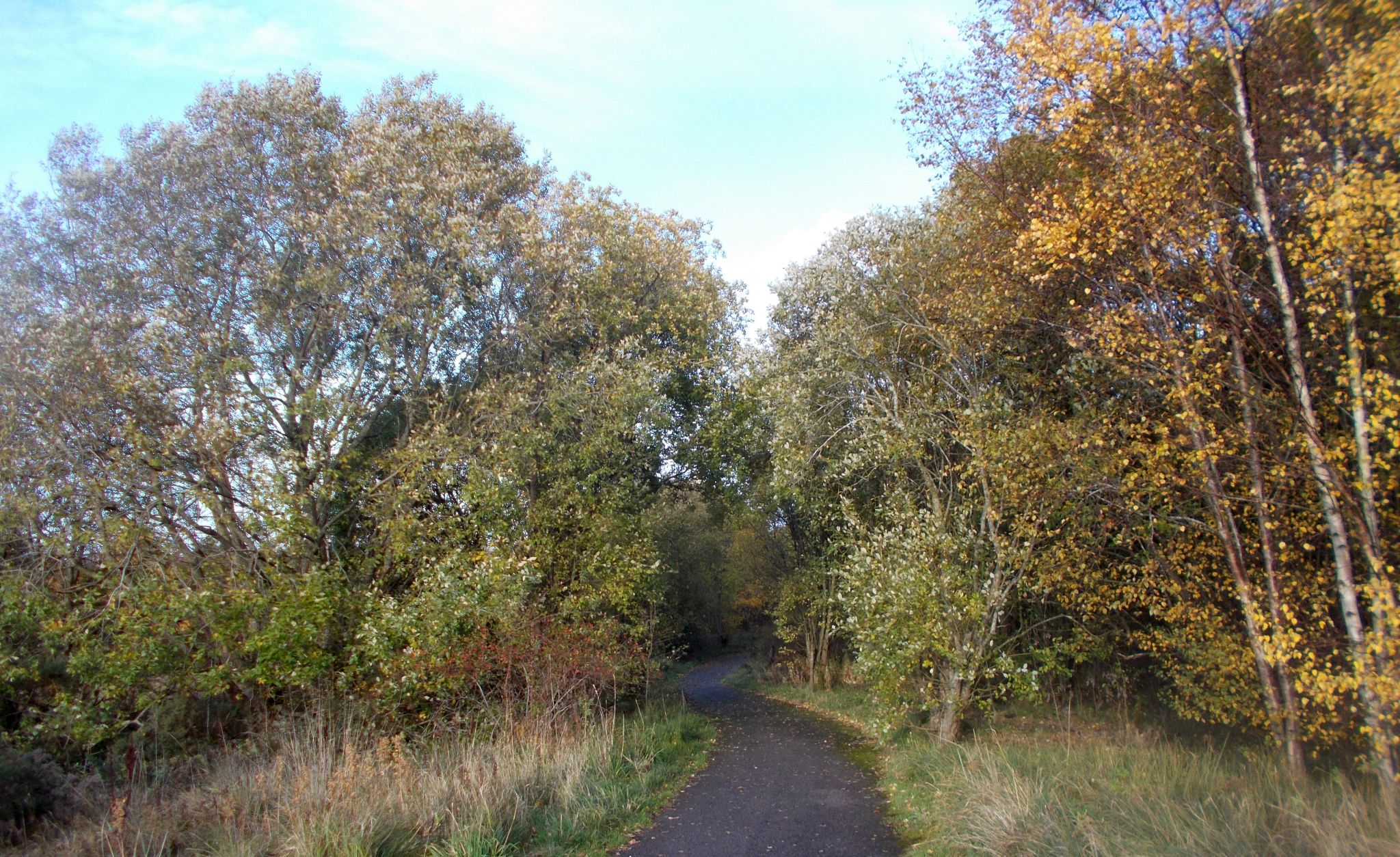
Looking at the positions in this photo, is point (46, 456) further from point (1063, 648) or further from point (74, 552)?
point (1063, 648)

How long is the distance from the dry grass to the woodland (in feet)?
2.86

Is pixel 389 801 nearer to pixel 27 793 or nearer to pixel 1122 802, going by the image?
pixel 27 793

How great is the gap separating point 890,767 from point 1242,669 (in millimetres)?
5015

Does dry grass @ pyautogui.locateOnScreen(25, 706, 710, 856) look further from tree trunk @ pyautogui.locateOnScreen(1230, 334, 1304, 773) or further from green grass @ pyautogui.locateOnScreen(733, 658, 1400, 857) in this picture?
tree trunk @ pyautogui.locateOnScreen(1230, 334, 1304, 773)

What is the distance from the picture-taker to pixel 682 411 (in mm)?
19547

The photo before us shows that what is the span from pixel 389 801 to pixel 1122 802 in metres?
6.48

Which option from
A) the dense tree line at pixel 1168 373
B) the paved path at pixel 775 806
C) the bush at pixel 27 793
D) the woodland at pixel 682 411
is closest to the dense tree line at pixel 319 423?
the woodland at pixel 682 411

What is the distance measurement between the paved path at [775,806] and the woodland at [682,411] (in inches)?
75.8

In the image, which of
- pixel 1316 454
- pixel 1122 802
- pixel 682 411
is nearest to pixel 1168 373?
pixel 1316 454

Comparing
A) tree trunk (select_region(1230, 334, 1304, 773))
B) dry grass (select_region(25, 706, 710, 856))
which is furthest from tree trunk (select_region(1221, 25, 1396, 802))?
dry grass (select_region(25, 706, 710, 856))

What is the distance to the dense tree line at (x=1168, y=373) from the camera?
6.88 metres

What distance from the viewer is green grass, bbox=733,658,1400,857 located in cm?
507

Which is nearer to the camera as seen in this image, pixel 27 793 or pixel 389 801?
pixel 389 801

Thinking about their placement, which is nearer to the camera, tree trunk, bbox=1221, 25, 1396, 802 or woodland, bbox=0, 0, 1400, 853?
tree trunk, bbox=1221, 25, 1396, 802
